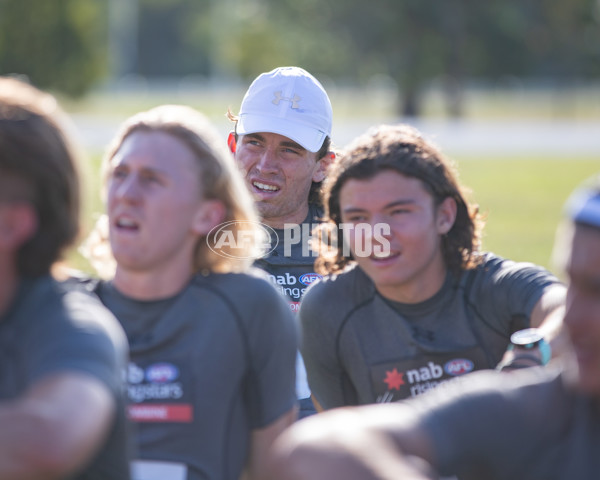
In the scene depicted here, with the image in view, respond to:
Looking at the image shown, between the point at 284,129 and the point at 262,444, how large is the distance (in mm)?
2276

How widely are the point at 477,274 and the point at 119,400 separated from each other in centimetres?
199

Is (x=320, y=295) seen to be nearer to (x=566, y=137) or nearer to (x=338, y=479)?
(x=338, y=479)

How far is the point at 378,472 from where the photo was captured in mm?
1928

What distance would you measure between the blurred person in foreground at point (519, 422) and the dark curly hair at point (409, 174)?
1689 millimetres

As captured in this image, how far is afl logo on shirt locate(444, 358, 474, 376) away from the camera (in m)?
3.73

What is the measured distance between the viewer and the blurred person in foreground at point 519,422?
2043mm

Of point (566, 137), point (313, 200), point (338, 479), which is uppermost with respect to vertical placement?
point (566, 137)

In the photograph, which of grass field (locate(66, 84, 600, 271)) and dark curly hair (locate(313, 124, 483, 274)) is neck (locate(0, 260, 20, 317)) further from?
dark curly hair (locate(313, 124, 483, 274))

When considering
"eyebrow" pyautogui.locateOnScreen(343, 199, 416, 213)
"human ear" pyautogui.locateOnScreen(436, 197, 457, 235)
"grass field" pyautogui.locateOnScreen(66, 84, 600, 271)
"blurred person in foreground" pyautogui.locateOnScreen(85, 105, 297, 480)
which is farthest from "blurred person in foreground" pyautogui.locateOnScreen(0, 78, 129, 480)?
"human ear" pyautogui.locateOnScreen(436, 197, 457, 235)

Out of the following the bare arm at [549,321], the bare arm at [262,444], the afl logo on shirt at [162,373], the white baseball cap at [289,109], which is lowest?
the bare arm at [262,444]

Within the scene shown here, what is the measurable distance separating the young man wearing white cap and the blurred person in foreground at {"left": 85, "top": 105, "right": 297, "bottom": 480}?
1.56 meters

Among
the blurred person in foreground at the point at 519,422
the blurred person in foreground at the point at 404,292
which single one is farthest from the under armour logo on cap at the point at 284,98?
the blurred person in foreground at the point at 519,422

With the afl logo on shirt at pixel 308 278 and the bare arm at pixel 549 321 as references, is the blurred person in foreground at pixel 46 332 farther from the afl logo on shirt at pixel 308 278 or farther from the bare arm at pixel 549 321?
the afl logo on shirt at pixel 308 278

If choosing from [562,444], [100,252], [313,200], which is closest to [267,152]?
[313,200]
